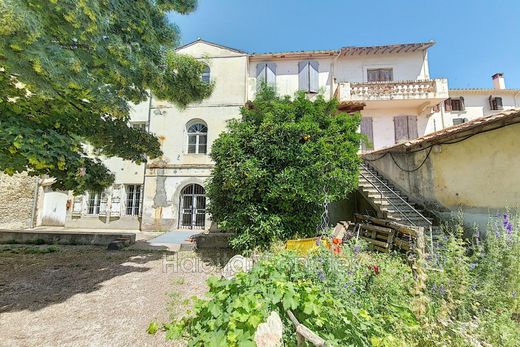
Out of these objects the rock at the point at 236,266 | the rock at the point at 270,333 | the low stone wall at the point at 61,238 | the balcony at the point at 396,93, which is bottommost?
the low stone wall at the point at 61,238

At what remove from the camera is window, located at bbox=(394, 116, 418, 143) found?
41.2ft

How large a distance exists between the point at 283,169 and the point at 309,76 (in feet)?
31.2

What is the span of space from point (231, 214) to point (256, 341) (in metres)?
4.86

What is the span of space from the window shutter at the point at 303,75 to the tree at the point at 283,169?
7.44 metres

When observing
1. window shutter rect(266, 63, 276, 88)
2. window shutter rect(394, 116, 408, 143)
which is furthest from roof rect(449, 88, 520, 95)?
window shutter rect(266, 63, 276, 88)

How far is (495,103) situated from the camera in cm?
1833

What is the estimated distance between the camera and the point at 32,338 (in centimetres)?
321

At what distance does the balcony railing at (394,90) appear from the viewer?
11914mm

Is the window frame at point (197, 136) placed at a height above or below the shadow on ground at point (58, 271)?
above

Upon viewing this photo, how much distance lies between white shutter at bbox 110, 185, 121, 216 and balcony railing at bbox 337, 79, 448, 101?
13742 mm

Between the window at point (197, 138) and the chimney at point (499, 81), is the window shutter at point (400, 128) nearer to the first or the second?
the window at point (197, 138)

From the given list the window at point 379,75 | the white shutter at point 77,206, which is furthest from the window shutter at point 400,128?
the white shutter at point 77,206

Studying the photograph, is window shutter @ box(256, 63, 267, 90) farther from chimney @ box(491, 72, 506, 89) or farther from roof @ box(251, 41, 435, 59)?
chimney @ box(491, 72, 506, 89)

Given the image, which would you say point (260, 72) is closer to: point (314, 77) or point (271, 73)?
point (271, 73)
